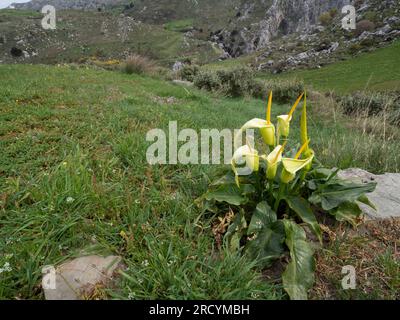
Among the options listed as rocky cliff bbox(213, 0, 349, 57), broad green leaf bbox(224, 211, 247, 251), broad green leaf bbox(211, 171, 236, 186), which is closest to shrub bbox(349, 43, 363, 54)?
rocky cliff bbox(213, 0, 349, 57)

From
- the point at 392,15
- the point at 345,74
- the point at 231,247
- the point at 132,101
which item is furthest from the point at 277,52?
the point at 231,247

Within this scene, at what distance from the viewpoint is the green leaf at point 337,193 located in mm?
2252

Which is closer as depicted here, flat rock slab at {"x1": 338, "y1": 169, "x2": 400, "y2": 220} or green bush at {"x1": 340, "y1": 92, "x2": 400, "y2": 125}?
flat rock slab at {"x1": 338, "y1": 169, "x2": 400, "y2": 220}

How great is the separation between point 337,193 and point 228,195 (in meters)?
0.86

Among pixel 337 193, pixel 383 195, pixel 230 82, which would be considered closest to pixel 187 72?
pixel 230 82

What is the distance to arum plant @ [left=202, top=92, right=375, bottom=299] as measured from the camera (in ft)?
6.29

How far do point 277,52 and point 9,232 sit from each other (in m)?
58.5

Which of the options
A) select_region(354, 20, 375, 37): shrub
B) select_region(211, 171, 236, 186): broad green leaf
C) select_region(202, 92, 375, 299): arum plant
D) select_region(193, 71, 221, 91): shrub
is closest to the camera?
select_region(202, 92, 375, 299): arum plant

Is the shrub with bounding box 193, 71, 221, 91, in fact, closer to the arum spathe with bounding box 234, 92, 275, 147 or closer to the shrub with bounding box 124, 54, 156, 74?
the shrub with bounding box 124, 54, 156, 74

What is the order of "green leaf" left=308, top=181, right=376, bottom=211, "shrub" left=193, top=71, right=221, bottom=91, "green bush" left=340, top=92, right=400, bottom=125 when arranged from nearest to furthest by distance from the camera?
"green leaf" left=308, top=181, right=376, bottom=211 → "green bush" left=340, top=92, right=400, bottom=125 → "shrub" left=193, top=71, right=221, bottom=91

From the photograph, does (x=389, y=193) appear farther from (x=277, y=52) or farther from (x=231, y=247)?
(x=277, y=52)

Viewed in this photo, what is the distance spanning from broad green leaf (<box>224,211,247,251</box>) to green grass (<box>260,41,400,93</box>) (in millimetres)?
21857

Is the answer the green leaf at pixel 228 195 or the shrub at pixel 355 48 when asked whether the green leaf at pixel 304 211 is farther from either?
the shrub at pixel 355 48

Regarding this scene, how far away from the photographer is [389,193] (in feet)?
9.46
